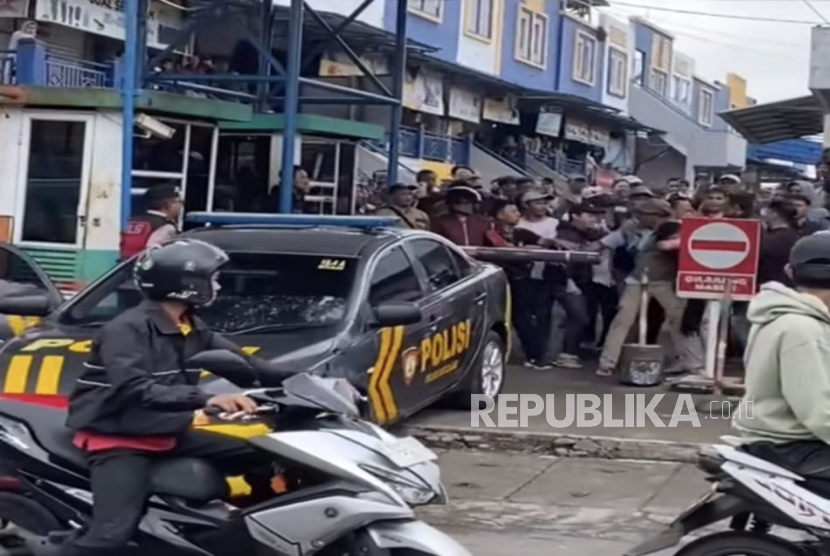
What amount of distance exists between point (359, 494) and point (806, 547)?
1.65 meters

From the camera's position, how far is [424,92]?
3061 cm

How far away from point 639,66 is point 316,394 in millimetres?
49081

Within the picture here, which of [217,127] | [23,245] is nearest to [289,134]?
[217,127]

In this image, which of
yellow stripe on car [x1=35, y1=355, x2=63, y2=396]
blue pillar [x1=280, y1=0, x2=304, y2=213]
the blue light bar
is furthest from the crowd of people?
yellow stripe on car [x1=35, y1=355, x2=63, y2=396]

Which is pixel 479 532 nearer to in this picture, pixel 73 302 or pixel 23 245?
pixel 73 302

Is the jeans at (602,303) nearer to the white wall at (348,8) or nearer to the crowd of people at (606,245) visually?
the crowd of people at (606,245)

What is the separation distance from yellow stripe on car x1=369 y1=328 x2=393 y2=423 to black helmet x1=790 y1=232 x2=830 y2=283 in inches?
153

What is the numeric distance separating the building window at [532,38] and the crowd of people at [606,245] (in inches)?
924

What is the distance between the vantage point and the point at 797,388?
4836 millimetres

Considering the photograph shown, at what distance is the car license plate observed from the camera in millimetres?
4836

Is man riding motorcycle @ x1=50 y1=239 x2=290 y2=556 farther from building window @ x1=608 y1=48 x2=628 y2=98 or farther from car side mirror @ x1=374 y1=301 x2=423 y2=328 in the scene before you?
building window @ x1=608 y1=48 x2=628 y2=98

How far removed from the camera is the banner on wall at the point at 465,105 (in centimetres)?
3294

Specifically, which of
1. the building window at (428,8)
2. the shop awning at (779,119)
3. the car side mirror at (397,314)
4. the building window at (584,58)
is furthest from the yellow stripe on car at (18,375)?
the building window at (584,58)

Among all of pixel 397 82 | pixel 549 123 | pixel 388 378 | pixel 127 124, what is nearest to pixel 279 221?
pixel 388 378
